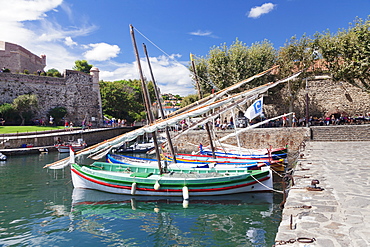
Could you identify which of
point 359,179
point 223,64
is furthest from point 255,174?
point 223,64

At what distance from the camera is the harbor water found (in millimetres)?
7789

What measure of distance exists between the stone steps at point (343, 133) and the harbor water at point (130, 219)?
14775 mm

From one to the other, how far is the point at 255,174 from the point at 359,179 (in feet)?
13.0

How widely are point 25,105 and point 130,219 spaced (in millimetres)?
38946

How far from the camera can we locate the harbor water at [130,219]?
7.79 metres

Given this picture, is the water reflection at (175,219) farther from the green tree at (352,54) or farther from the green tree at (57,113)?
the green tree at (57,113)

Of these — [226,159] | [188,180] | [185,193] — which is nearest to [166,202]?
[185,193]

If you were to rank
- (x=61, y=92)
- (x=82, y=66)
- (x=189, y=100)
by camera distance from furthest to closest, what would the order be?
(x=82, y=66) → (x=189, y=100) → (x=61, y=92)

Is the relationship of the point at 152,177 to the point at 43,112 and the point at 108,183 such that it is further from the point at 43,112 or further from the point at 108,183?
the point at 43,112

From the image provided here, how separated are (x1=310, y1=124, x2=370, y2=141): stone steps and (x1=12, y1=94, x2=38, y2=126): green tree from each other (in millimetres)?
39875

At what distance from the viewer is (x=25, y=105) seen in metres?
40.6

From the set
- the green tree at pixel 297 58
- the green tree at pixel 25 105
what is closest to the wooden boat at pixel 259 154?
the green tree at pixel 297 58

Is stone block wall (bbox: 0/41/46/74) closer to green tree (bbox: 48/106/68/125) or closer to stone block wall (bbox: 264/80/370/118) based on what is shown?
green tree (bbox: 48/106/68/125)

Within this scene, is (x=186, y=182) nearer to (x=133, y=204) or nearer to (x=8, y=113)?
(x=133, y=204)
